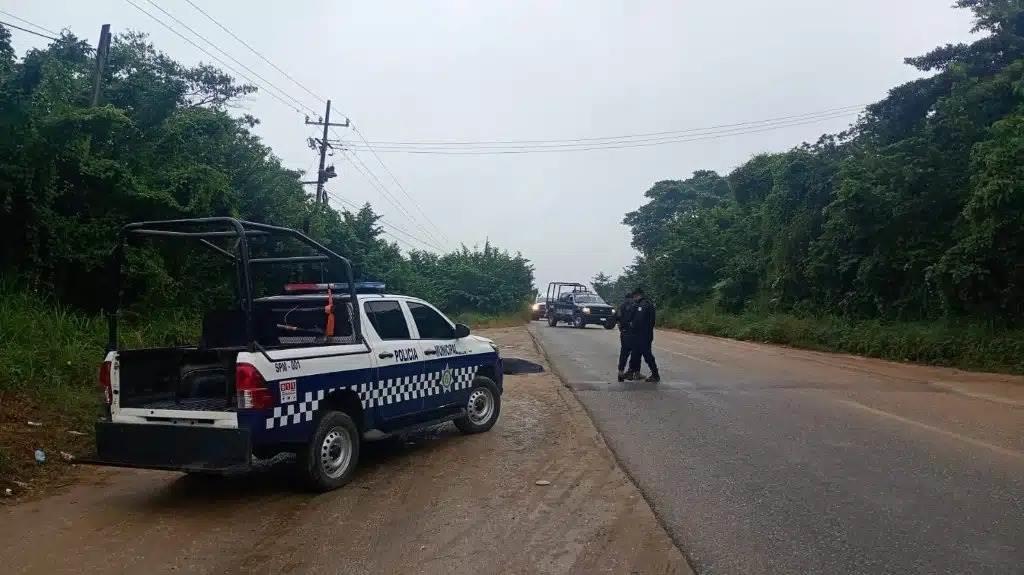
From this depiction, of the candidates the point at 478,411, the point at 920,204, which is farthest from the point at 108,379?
→ the point at 920,204

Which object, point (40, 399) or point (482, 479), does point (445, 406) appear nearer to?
point (482, 479)

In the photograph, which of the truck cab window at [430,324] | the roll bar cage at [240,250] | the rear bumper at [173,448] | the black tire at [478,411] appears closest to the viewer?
the rear bumper at [173,448]

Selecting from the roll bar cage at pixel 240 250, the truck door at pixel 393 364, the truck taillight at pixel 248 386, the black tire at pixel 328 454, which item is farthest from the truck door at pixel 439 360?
the truck taillight at pixel 248 386

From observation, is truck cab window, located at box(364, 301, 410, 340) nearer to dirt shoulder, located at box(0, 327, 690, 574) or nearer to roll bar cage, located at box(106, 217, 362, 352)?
roll bar cage, located at box(106, 217, 362, 352)

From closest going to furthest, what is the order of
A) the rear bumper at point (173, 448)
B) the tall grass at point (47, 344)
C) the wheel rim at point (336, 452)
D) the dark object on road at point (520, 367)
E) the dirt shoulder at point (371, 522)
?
the dirt shoulder at point (371, 522) → the rear bumper at point (173, 448) → the wheel rim at point (336, 452) → the tall grass at point (47, 344) → the dark object on road at point (520, 367)

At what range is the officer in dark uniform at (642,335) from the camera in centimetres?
1363

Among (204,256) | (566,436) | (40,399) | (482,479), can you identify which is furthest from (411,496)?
(204,256)

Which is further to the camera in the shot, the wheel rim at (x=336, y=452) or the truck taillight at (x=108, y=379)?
the wheel rim at (x=336, y=452)

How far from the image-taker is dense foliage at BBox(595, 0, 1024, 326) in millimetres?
17125

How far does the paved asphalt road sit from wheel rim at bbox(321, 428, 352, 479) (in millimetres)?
2611

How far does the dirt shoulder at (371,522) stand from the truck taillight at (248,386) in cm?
88

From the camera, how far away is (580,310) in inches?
1391

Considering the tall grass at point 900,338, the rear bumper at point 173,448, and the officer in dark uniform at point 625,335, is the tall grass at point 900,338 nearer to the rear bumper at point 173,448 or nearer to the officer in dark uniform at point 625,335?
the officer in dark uniform at point 625,335

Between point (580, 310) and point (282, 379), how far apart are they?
29.7m
